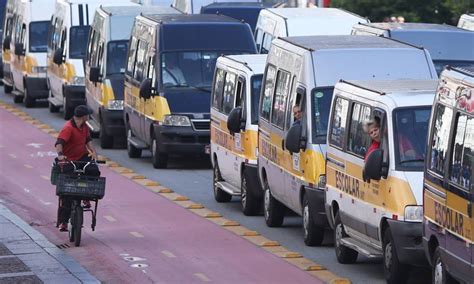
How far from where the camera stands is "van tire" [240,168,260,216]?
22422 mm

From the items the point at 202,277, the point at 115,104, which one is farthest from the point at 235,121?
the point at 115,104

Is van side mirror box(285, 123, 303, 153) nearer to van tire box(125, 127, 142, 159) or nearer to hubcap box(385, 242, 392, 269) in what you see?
hubcap box(385, 242, 392, 269)

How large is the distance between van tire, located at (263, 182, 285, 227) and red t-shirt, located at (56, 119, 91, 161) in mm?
2721

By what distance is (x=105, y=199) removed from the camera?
Result: 970 inches

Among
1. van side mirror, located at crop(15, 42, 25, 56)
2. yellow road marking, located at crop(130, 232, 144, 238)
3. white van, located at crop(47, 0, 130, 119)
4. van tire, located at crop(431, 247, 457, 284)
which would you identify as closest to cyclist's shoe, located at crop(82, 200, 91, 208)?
yellow road marking, located at crop(130, 232, 144, 238)

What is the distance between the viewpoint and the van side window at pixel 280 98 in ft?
68.1

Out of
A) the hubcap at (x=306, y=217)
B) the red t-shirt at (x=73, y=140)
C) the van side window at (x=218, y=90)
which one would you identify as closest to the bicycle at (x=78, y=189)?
the red t-shirt at (x=73, y=140)

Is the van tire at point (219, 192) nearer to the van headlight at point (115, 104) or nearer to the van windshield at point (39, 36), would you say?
the van headlight at point (115, 104)

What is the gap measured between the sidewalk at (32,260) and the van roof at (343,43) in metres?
4.04

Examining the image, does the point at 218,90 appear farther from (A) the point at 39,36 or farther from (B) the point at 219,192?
(A) the point at 39,36

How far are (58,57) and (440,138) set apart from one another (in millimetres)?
22670

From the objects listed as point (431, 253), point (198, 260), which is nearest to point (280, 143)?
point (198, 260)

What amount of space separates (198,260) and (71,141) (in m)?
2.43

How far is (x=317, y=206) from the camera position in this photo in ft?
62.6
